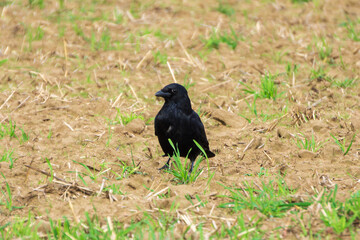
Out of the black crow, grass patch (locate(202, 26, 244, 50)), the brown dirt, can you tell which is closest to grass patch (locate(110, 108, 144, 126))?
the brown dirt

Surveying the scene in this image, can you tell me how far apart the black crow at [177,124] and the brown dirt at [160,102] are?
0.30 m

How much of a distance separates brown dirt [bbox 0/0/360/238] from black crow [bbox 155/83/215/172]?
30 cm

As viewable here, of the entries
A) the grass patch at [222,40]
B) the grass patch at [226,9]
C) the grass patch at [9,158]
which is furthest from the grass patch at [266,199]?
the grass patch at [226,9]

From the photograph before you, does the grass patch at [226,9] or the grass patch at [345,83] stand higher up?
the grass patch at [226,9]

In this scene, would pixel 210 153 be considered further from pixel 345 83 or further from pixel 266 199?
pixel 345 83

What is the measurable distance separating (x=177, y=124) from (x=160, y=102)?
1.55 meters

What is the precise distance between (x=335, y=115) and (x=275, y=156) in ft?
4.52

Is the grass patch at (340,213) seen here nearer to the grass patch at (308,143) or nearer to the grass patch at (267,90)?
the grass patch at (308,143)

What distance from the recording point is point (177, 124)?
204 inches

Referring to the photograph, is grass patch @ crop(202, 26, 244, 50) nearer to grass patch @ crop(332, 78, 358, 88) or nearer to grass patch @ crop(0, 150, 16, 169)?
grass patch @ crop(332, 78, 358, 88)

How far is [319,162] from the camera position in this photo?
5160 mm

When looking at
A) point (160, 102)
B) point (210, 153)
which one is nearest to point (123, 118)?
point (160, 102)

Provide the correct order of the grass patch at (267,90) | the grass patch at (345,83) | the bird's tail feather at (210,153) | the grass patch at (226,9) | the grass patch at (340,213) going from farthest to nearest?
the grass patch at (226,9), the grass patch at (345,83), the grass patch at (267,90), the bird's tail feather at (210,153), the grass patch at (340,213)

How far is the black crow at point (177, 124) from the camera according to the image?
5191mm
